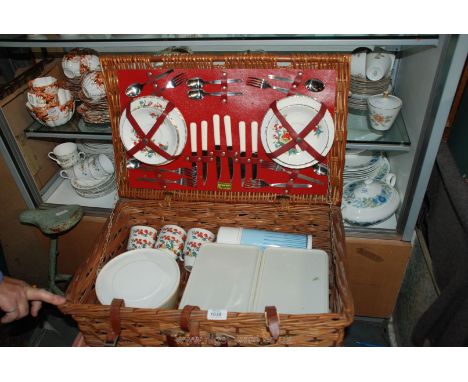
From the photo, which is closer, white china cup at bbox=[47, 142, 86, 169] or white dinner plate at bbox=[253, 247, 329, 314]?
white dinner plate at bbox=[253, 247, 329, 314]

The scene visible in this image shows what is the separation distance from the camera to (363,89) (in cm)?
139

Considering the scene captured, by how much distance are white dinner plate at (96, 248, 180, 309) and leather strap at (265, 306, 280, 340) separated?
0.32m

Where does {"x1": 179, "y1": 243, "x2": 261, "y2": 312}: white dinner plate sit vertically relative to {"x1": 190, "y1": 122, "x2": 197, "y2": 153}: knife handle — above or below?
below

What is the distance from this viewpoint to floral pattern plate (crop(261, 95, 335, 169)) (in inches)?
46.8

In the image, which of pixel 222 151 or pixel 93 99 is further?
pixel 93 99

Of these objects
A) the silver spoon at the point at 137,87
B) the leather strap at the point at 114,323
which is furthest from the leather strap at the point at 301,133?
the leather strap at the point at 114,323

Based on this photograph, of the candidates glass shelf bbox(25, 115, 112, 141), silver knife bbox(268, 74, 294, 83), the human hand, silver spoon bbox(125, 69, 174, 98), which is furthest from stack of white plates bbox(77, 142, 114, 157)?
silver knife bbox(268, 74, 294, 83)

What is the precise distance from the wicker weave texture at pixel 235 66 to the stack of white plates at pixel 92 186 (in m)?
0.33

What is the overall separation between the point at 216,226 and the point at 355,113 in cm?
63

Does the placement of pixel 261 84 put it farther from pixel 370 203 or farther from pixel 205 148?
pixel 370 203

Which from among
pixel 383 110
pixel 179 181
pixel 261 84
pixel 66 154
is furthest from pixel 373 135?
pixel 66 154

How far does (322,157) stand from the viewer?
4.04 ft

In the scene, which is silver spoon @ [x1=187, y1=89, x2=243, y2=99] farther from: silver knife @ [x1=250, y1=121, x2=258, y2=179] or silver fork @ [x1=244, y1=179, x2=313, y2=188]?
silver fork @ [x1=244, y1=179, x2=313, y2=188]

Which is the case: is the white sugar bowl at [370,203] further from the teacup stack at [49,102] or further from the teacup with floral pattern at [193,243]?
the teacup stack at [49,102]
